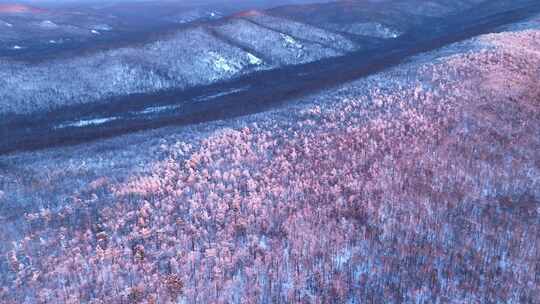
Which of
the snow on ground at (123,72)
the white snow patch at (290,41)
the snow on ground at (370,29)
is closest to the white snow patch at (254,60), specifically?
the snow on ground at (123,72)

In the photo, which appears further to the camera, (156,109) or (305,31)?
(305,31)

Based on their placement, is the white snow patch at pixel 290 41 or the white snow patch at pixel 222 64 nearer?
the white snow patch at pixel 222 64

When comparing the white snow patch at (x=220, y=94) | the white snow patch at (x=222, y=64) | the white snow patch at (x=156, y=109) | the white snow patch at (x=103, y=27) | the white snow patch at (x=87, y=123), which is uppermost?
the white snow patch at (x=222, y=64)

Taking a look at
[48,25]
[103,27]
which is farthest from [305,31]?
[48,25]

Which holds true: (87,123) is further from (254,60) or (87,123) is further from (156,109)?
(254,60)

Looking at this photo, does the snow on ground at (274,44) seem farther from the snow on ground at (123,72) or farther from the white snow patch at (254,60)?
the snow on ground at (123,72)

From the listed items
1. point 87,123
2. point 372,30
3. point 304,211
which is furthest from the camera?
point 372,30

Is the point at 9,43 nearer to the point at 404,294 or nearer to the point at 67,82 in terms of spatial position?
the point at 67,82

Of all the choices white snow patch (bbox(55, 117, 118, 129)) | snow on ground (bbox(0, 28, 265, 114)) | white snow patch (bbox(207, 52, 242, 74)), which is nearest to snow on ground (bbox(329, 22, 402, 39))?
snow on ground (bbox(0, 28, 265, 114))

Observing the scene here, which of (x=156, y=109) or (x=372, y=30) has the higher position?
(x=372, y=30)

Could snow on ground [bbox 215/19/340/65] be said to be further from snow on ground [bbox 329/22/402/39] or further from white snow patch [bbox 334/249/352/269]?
white snow patch [bbox 334/249/352/269]
